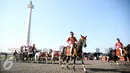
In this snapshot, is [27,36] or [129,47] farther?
[27,36]

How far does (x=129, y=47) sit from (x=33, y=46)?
48.8 feet

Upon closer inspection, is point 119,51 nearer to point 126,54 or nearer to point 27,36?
point 126,54

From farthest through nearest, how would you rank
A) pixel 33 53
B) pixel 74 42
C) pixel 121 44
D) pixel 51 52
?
pixel 51 52, pixel 33 53, pixel 121 44, pixel 74 42

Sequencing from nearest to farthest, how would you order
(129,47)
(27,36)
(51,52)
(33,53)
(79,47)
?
(79,47), (129,47), (33,53), (51,52), (27,36)

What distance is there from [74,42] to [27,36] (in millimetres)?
63546

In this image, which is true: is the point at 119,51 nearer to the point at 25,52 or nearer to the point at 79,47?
the point at 79,47

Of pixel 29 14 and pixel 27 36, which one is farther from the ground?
pixel 29 14

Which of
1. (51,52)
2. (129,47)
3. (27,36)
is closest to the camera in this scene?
(129,47)

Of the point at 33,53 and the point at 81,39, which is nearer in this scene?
the point at 81,39

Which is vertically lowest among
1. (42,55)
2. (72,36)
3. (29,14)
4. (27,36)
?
(42,55)

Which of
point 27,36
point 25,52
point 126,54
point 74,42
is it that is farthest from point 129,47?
point 27,36

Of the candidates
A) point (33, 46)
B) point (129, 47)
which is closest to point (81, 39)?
point (129, 47)

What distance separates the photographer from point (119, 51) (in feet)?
68.3

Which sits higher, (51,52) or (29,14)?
(29,14)
